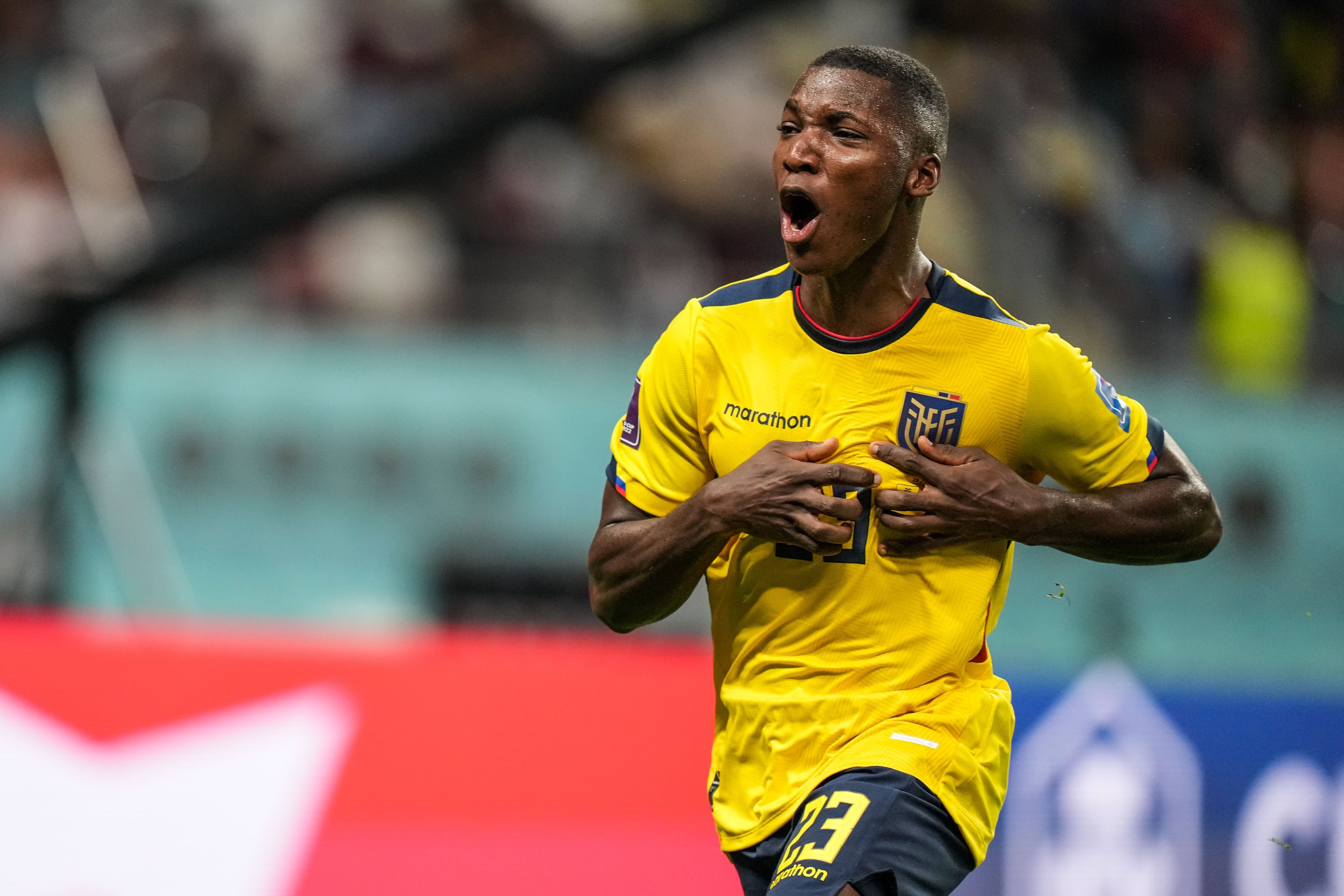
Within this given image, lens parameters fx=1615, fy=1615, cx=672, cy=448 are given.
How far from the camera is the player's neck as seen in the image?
9.91ft

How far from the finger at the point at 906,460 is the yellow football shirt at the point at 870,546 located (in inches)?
1.5

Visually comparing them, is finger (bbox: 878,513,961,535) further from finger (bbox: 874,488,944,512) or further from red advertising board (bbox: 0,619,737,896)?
red advertising board (bbox: 0,619,737,896)

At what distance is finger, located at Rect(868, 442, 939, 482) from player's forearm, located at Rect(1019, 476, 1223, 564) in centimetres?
21

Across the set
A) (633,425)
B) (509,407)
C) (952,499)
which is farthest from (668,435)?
(509,407)

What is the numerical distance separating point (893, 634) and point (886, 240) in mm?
731


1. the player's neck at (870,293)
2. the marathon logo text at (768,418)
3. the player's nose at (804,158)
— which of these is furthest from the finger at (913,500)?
the player's nose at (804,158)

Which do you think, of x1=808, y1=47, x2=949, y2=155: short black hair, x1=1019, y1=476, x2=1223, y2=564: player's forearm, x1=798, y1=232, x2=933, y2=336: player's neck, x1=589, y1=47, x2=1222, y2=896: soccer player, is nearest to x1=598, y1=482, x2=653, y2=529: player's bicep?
x1=589, y1=47, x2=1222, y2=896: soccer player

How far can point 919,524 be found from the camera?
288cm

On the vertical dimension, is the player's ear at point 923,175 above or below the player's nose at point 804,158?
below

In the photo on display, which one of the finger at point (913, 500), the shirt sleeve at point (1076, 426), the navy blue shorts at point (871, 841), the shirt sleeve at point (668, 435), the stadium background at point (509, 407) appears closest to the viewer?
the navy blue shorts at point (871, 841)

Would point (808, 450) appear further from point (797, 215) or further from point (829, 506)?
point (797, 215)

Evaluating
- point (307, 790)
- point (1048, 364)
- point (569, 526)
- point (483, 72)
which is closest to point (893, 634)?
point (1048, 364)

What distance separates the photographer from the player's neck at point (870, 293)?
3020 millimetres

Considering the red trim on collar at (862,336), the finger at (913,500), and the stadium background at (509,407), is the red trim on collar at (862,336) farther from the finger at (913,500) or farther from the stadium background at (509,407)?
the stadium background at (509,407)
